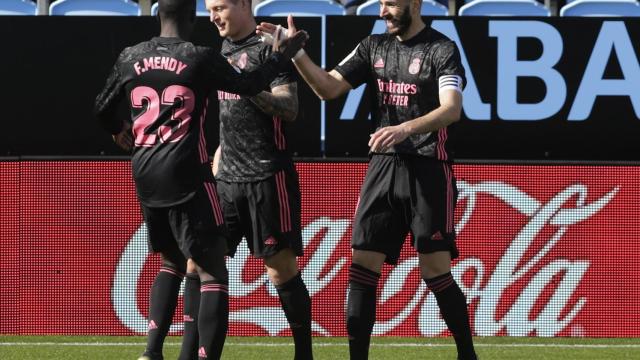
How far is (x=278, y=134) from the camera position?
6.21 m

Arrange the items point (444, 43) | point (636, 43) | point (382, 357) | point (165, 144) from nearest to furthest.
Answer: point (165, 144) → point (444, 43) → point (382, 357) → point (636, 43)

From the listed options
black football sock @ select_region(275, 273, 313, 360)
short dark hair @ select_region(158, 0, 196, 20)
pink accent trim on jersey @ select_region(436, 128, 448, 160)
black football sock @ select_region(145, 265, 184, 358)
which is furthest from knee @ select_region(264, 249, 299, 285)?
short dark hair @ select_region(158, 0, 196, 20)

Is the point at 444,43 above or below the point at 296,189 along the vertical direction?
above

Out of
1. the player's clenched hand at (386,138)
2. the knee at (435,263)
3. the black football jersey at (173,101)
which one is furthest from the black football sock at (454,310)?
the black football jersey at (173,101)

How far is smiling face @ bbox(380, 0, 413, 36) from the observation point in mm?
5942

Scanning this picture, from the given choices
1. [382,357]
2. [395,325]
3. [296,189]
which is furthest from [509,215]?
[296,189]

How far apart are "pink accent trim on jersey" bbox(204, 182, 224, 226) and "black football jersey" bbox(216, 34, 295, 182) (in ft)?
1.94

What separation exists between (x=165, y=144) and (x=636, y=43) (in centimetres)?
365

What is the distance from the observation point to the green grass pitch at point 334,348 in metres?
7.18

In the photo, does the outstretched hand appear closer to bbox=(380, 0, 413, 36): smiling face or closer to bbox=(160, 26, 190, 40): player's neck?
bbox=(160, 26, 190, 40): player's neck

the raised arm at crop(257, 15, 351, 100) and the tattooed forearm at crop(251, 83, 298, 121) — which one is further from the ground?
the raised arm at crop(257, 15, 351, 100)

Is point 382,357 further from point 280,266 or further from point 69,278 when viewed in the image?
point 69,278

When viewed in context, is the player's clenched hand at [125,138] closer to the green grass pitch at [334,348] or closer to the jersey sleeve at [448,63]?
the jersey sleeve at [448,63]

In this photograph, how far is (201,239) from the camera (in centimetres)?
554
